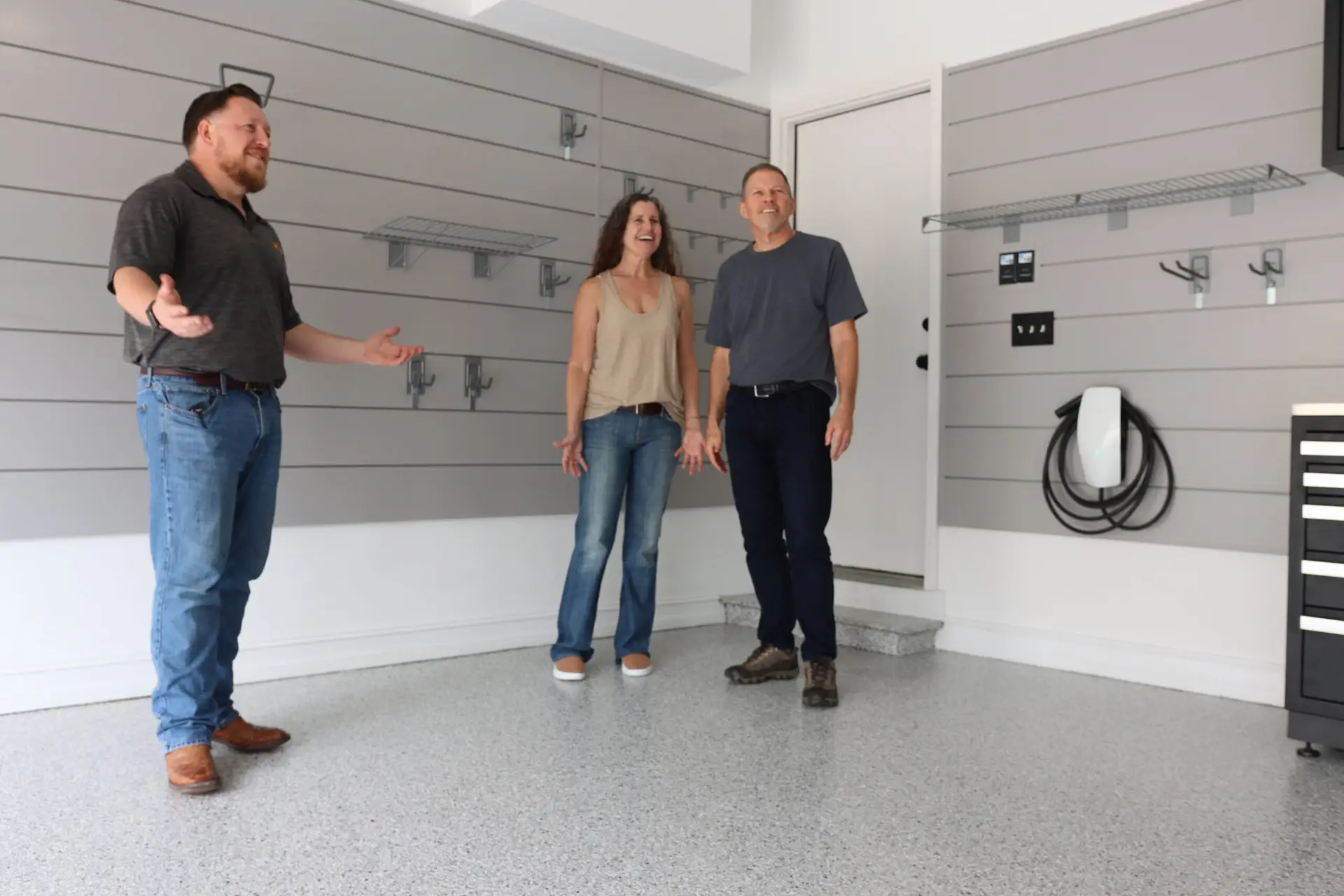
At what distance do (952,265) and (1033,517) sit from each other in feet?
3.24

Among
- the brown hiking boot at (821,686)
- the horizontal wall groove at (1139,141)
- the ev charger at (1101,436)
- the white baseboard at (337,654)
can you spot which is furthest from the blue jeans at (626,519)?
the horizontal wall groove at (1139,141)

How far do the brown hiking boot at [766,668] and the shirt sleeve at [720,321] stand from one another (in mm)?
978

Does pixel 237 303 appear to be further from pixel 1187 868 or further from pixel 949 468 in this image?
pixel 949 468

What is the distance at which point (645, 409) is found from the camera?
334 cm

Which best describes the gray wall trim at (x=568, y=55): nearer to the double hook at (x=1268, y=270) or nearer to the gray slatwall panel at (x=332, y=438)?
the gray slatwall panel at (x=332, y=438)

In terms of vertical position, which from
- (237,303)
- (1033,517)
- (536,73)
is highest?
(536,73)

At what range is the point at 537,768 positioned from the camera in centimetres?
244

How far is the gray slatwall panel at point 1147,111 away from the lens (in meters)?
3.18

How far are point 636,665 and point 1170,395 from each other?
1925 millimetres

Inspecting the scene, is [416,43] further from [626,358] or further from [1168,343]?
[1168,343]

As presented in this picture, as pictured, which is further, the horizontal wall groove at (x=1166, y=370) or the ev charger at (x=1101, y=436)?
the ev charger at (x=1101, y=436)

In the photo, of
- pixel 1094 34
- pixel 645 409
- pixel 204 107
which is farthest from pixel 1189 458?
pixel 204 107

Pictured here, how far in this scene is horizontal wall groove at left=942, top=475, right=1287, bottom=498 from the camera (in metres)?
3.22

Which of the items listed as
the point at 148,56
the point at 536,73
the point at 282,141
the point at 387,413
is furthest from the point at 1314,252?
the point at 148,56
